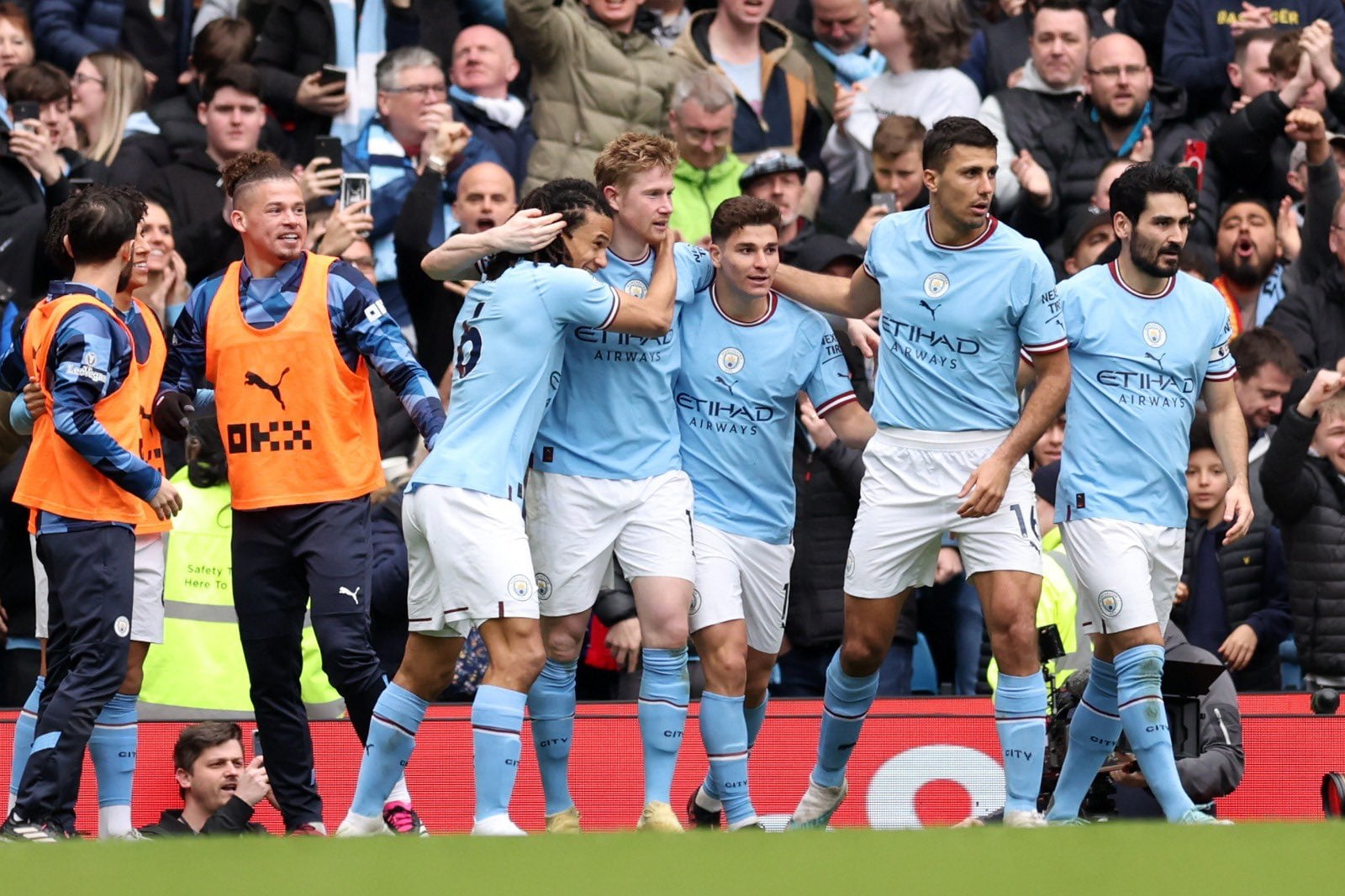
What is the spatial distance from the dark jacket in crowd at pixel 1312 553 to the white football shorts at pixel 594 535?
3.26 metres

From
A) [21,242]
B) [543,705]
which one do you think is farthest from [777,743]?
[21,242]

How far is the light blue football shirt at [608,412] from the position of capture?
8109mm

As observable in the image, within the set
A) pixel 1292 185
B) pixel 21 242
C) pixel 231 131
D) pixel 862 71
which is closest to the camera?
pixel 21 242

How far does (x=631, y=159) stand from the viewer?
8.20 metres

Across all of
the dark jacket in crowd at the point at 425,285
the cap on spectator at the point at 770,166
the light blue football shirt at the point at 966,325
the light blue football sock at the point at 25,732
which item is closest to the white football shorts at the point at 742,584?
the light blue football shirt at the point at 966,325

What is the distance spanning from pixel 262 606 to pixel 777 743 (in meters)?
2.61

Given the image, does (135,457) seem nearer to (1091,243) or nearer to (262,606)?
(262,606)

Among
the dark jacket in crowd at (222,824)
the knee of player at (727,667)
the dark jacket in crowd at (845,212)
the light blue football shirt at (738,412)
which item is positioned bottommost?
the dark jacket in crowd at (222,824)

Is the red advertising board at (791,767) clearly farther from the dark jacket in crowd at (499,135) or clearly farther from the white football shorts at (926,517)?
the dark jacket in crowd at (499,135)

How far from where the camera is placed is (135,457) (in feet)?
26.0

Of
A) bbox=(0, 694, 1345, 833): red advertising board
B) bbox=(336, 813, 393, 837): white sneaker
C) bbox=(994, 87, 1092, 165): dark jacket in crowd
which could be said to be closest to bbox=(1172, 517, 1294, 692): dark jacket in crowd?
bbox=(0, 694, 1345, 833): red advertising board

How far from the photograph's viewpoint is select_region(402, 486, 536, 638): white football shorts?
743 cm

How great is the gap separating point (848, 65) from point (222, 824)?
6854mm

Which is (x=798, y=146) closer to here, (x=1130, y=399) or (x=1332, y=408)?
(x=1332, y=408)
